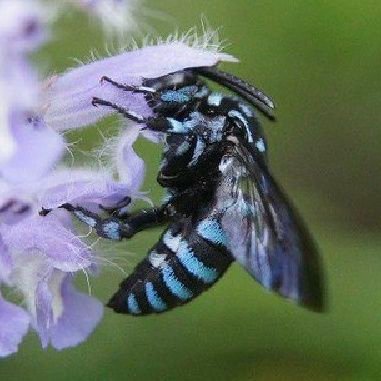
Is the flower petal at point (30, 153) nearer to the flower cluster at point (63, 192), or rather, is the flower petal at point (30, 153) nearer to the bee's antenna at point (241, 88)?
the flower cluster at point (63, 192)

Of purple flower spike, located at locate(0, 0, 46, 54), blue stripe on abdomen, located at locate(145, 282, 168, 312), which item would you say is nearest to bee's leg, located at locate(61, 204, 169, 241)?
blue stripe on abdomen, located at locate(145, 282, 168, 312)

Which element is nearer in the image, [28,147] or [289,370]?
[28,147]

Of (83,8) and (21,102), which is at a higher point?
(83,8)

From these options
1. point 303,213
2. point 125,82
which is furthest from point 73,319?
point 303,213

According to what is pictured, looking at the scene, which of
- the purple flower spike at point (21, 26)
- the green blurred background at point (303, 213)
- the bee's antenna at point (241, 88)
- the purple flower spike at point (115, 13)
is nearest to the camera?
the purple flower spike at point (21, 26)

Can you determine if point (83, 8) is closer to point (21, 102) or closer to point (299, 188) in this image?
point (21, 102)

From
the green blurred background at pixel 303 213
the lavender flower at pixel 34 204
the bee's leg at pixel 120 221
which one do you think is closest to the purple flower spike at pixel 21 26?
the lavender flower at pixel 34 204

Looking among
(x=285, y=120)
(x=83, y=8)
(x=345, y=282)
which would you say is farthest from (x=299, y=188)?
(x=83, y=8)
